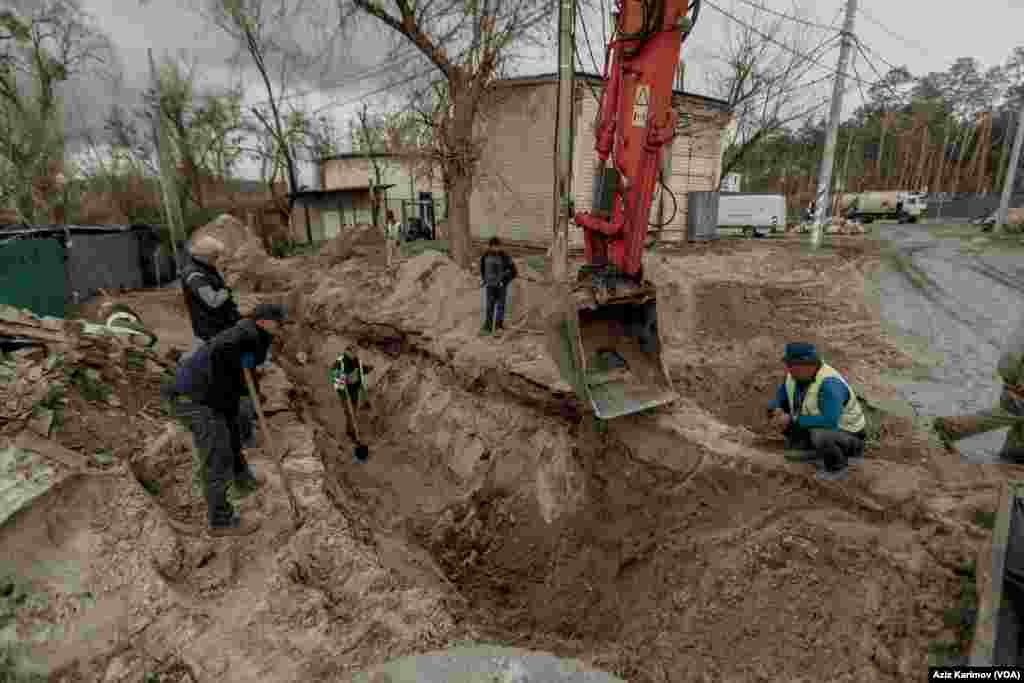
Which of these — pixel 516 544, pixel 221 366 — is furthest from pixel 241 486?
pixel 516 544

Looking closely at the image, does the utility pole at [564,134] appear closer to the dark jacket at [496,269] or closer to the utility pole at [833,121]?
the dark jacket at [496,269]

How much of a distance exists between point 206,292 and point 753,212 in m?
22.1

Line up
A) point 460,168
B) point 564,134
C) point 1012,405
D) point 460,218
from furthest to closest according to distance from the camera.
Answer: point 460,218
point 460,168
point 564,134
point 1012,405

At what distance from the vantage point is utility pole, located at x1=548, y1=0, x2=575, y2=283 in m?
5.46

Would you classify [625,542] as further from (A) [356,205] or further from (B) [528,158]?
(A) [356,205]

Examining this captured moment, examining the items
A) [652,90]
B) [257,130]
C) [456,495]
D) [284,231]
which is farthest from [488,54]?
[257,130]

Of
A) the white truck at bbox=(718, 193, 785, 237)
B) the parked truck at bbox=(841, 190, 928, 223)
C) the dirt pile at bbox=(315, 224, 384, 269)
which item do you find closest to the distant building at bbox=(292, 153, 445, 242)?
the dirt pile at bbox=(315, 224, 384, 269)

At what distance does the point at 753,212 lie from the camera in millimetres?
21703

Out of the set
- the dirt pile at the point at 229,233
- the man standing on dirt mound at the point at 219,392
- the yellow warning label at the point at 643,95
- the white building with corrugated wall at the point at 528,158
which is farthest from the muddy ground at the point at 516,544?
the dirt pile at the point at 229,233

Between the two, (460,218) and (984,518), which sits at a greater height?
(460,218)

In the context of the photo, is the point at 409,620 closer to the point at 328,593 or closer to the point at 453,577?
the point at 328,593

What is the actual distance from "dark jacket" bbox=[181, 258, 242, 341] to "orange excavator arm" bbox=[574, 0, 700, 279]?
350cm

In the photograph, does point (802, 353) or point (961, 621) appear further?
point (802, 353)

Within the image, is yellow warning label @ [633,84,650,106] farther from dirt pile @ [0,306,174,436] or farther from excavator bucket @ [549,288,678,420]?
dirt pile @ [0,306,174,436]
